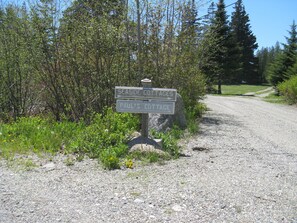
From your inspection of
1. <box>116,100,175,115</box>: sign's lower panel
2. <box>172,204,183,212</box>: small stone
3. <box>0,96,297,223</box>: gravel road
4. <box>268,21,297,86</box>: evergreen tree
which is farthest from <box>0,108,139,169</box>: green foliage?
<box>268,21,297,86</box>: evergreen tree

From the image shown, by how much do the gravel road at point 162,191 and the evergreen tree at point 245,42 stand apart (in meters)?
48.2

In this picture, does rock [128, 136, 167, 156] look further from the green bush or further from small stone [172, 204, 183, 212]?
the green bush

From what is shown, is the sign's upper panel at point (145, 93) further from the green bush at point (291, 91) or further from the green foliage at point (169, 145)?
the green bush at point (291, 91)

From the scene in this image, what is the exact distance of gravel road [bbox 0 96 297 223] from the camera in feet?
12.4

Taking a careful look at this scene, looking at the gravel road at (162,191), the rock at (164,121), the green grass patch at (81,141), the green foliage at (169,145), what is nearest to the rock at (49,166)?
the gravel road at (162,191)

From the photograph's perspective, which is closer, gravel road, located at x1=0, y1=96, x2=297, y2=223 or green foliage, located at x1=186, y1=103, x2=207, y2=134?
gravel road, located at x1=0, y1=96, x2=297, y2=223

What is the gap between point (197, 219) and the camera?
3695mm

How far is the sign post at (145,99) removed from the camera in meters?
6.45

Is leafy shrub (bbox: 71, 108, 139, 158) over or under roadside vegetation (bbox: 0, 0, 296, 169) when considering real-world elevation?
under

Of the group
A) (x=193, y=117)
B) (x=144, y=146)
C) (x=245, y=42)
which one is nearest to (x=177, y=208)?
(x=144, y=146)

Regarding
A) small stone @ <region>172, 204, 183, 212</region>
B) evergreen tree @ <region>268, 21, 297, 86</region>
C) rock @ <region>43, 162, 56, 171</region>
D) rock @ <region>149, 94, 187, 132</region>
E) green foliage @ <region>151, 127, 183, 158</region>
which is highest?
evergreen tree @ <region>268, 21, 297, 86</region>

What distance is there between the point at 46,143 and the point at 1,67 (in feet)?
13.6

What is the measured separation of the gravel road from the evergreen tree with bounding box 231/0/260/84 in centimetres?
4816

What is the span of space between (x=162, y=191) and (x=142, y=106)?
2.31m
